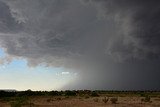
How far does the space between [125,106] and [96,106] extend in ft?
14.3

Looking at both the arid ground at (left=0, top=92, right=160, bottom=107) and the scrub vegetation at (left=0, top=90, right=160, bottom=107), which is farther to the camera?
the scrub vegetation at (left=0, top=90, right=160, bottom=107)

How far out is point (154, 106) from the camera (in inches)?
1748

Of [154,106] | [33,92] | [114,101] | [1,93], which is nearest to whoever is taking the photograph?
[154,106]

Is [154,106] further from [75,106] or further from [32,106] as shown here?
[32,106]

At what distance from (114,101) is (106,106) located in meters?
7.68

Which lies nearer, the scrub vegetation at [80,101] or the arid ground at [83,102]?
the arid ground at [83,102]

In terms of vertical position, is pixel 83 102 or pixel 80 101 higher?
pixel 80 101

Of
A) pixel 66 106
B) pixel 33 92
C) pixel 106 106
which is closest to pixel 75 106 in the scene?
pixel 66 106

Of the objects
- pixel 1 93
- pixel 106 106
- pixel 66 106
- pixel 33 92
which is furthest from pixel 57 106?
pixel 33 92

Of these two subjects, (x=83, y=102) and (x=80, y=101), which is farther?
(x=80, y=101)

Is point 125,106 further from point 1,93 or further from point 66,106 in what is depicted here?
point 1,93

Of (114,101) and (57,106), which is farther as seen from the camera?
(114,101)

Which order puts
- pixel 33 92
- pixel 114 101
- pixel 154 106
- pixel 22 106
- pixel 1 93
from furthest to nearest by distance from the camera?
1. pixel 33 92
2. pixel 1 93
3. pixel 114 101
4. pixel 154 106
5. pixel 22 106

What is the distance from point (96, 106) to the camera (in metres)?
43.9
